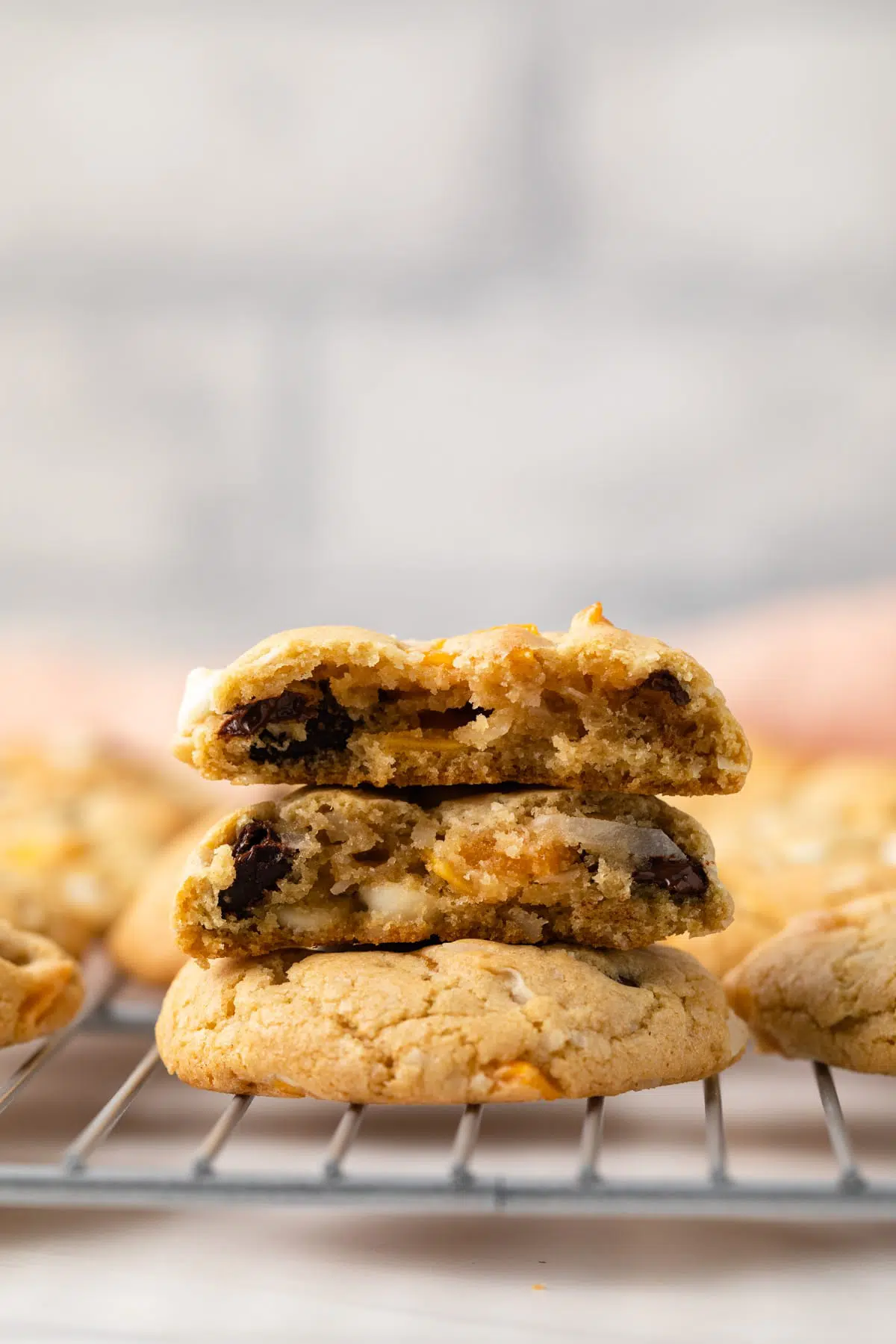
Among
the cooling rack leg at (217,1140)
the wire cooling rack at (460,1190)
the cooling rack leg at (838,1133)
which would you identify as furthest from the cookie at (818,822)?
the cooling rack leg at (217,1140)

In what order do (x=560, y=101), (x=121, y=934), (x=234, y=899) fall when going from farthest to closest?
1. (x=560, y=101)
2. (x=121, y=934)
3. (x=234, y=899)

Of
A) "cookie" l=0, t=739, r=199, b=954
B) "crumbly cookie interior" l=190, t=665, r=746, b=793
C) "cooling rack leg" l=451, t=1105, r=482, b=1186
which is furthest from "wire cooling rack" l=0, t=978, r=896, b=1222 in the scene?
"cookie" l=0, t=739, r=199, b=954

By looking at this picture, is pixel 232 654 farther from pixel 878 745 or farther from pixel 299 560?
pixel 878 745

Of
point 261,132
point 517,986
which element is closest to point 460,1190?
point 517,986

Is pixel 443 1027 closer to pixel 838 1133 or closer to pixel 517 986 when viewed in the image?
pixel 517 986

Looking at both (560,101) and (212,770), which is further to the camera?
(560,101)

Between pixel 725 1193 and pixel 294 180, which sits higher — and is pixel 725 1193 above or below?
below

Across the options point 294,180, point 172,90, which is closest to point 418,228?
point 294,180

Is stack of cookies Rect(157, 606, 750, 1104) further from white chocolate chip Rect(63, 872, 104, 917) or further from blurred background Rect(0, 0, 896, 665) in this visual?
blurred background Rect(0, 0, 896, 665)
